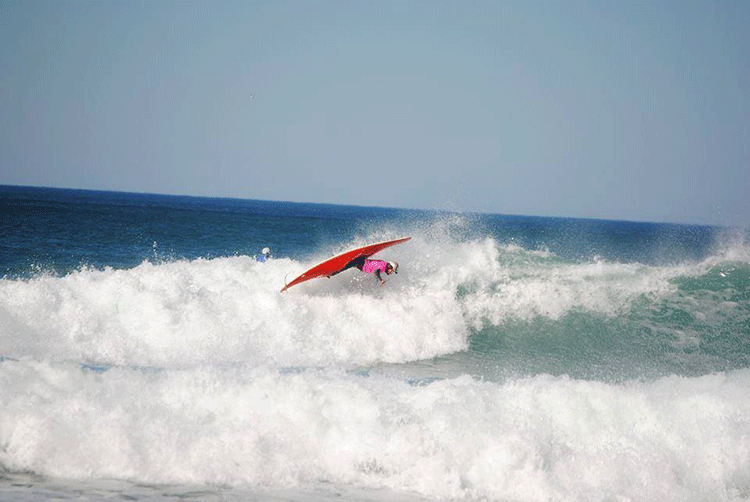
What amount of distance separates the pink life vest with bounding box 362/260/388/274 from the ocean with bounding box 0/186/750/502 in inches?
19.0

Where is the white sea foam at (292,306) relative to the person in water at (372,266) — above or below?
below

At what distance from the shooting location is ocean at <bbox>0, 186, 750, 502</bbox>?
225 inches

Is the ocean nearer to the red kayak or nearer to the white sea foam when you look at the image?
the white sea foam

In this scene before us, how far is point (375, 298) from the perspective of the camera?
12367mm

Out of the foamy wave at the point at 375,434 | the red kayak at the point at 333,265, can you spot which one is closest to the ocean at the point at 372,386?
the foamy wave at the point at 375,434

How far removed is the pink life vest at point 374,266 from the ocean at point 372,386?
1.58 feet

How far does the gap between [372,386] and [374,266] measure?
16.8ft

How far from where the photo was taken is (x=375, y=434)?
20.6ft

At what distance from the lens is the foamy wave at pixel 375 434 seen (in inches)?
224

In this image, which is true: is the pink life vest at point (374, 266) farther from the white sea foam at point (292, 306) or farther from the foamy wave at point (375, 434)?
the foamy wave at point (375, 434)

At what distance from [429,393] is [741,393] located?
12.2ft

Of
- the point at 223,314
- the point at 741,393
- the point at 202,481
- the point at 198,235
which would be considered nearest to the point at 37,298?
the point at 223,314

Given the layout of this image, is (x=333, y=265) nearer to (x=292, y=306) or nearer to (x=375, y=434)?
(x=292, y=306)

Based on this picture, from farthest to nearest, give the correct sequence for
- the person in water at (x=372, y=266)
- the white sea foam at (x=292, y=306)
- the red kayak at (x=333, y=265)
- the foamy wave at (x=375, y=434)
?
the person in water at (x=372, y=266) < the red kayak at (x=333, y=265) < the white sea foam at (x=292, y=306) < the foamy wave at (x=375, y=434)
